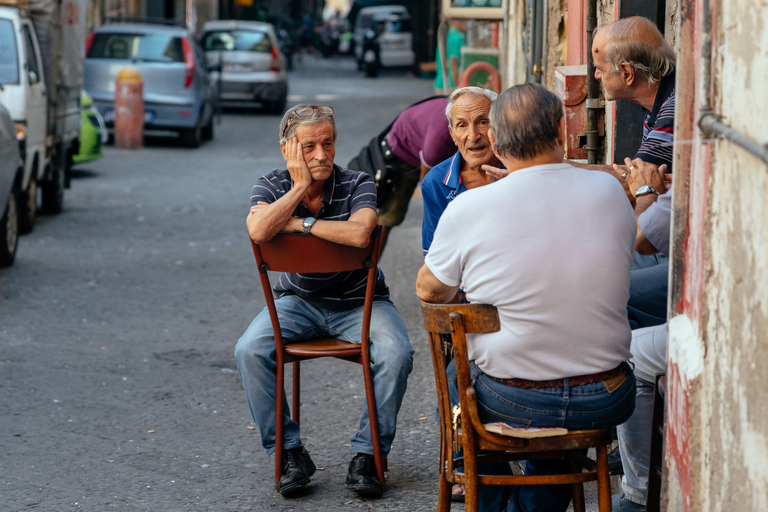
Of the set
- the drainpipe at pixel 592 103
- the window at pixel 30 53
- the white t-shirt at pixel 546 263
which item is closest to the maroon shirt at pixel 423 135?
the drainpipe at pixel 592 103

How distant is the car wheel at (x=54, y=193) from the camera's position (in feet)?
33.0

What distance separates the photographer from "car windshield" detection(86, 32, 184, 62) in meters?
15.4

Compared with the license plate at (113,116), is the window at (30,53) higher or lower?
higher

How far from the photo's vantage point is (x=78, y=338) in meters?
5.97

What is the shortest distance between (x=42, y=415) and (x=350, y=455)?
4.88 ft

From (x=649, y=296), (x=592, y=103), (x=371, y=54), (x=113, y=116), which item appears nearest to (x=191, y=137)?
(x=113, y=116)

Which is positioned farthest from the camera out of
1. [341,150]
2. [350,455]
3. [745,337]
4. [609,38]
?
[341,150]

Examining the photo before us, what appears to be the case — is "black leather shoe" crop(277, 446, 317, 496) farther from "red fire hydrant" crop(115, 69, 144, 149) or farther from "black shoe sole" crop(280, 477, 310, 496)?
"red fire hydrant" crop(115, 69, 144, 149)

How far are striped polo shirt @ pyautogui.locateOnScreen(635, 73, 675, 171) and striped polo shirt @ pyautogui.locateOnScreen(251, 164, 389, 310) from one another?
1041mm

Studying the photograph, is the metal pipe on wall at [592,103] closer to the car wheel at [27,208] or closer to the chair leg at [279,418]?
the chair leg at [279,418]

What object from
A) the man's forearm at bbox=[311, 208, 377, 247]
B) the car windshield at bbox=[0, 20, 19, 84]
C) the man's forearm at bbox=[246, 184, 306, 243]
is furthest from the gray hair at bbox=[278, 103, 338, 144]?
the car windshield at bbox=[0, 20, 19, 84]

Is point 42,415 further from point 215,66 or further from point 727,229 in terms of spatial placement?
point 215,66

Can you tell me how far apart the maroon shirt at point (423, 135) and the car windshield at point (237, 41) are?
14.4 metres

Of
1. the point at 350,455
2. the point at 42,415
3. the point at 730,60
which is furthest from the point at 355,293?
the point at 730,60
